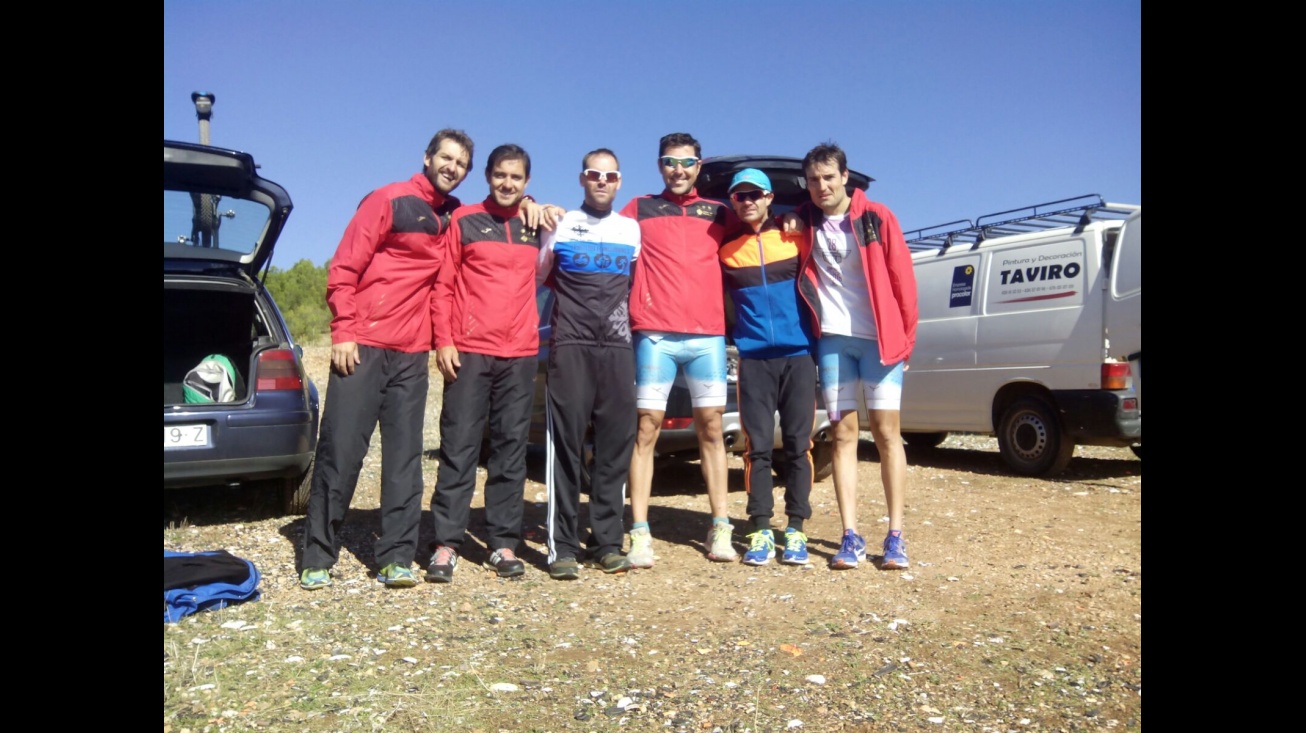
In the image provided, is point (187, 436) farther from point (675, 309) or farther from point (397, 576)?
point (675, 309)

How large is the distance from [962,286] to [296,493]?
20.4 feet

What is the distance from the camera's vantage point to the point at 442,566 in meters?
4.34

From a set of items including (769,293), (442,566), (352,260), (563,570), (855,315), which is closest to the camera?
(352,260)

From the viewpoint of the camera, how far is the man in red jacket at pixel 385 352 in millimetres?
4215

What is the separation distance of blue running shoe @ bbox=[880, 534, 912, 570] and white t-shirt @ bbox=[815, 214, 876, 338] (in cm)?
106

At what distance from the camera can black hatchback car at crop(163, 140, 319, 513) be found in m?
4.87

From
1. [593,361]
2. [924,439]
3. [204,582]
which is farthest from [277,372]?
[924,439]

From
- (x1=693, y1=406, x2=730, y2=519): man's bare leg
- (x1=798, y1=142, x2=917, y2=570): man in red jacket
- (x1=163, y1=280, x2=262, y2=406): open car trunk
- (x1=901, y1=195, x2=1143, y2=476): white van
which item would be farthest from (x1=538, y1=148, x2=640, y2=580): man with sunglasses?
(x1=901, y1=195, x2=1143, y2=476): white van

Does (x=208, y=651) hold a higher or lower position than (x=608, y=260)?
lower

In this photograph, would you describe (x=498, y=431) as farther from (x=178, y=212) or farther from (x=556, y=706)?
(x=178, y=212)

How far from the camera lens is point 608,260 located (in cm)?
459

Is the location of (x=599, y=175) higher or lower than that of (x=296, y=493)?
higher

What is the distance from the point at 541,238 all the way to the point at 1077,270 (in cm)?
502
